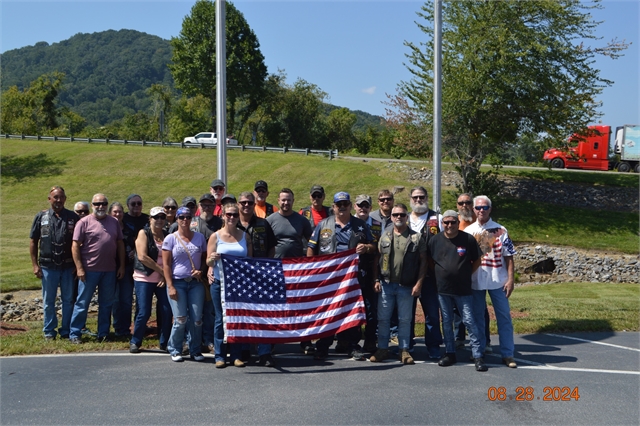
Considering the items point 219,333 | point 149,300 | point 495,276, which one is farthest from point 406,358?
point 149,300

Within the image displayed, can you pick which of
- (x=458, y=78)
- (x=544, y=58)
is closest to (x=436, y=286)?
(x=458, y=78)

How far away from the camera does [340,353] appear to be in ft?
29.1

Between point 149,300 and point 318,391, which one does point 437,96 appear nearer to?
point 149,300

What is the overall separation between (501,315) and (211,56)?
52975 mm

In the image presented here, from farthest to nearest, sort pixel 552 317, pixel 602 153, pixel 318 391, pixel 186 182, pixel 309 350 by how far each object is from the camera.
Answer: pixel 602 153 → pixel 186 182 → pixel 552 317 → pixel 309 350 → pixel 318 391

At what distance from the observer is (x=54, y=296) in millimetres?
9539

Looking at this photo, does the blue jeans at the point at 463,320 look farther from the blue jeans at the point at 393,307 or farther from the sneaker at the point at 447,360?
the blue jeans at the point at 393,307

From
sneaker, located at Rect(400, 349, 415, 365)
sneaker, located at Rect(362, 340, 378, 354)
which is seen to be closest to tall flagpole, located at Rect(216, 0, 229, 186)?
sneaker, located at Rect(362, 340, 378, 354)

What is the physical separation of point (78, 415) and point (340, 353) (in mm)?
3803

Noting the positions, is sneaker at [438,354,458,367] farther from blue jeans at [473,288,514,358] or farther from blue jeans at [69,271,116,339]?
blue jeans at [69,271,116,339]

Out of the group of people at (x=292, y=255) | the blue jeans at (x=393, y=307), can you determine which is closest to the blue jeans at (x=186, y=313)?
the group of people at (x=292, y=255)

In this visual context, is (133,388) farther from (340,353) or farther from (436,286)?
(436,286)

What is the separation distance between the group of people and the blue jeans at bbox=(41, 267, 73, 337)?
18 mm

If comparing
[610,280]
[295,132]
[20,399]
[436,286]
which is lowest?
[610,280]
